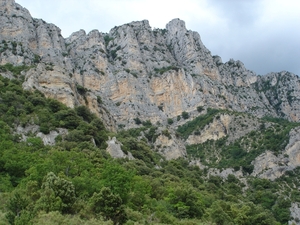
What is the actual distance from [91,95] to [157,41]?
6195cm

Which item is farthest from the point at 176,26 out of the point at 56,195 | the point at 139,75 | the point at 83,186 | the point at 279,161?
the point at 56,195

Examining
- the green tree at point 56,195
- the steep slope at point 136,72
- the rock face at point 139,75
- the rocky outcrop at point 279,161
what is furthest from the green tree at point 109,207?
the rocky outcrop at point 279,161

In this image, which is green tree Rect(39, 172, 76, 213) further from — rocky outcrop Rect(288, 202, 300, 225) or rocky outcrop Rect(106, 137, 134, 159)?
rocky outcrop Rect(288, 202, 300, 225)

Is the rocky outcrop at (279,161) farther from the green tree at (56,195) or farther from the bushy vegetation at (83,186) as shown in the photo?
the green tree at (56,195)

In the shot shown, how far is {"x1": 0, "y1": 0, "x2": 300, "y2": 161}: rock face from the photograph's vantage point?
82.7m

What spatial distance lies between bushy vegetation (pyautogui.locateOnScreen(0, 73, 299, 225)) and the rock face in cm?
1223

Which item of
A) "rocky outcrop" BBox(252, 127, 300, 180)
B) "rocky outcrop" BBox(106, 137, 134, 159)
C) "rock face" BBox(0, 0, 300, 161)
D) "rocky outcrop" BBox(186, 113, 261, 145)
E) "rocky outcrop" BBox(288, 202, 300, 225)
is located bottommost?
"rocky outcrop" BBox(288, 202, 300, 225)

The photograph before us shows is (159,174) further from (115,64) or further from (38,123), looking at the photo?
(115,64)

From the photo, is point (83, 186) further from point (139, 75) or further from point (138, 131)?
point (139, 75)

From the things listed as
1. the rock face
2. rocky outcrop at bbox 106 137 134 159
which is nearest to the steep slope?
the rock face

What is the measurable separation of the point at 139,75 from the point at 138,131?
28264mm

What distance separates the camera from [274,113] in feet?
415

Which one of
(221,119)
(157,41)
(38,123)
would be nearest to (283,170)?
(221,119)

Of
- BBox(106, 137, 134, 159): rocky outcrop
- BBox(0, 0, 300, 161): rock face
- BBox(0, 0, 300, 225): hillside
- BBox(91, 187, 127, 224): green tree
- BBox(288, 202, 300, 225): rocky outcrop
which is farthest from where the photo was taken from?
BBox(0, 0, 300, 161): rock face
